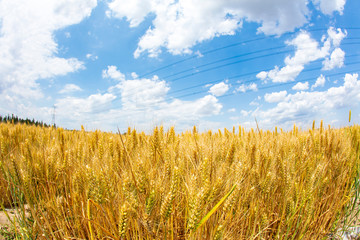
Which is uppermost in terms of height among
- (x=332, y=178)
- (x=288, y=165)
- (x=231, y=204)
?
(x=288, y=165)

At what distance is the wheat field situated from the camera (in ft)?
3.92

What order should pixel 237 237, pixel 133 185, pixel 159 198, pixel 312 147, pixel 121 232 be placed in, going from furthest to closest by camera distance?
pixel 312 147, pixel 237 237, pixel 159 198, pixel 133 185, pixel 121 232

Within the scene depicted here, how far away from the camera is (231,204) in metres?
1.24

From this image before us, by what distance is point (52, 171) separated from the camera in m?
1.95

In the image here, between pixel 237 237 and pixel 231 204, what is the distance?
48 cm

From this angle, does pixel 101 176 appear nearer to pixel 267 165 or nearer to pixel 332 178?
pixel 267 165

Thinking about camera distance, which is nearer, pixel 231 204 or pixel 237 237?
pixel 231 204

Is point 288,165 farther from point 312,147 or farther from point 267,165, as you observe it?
point 312,147

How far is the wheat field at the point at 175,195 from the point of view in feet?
3.92

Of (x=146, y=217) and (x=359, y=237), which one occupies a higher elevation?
(x=146, y=217)

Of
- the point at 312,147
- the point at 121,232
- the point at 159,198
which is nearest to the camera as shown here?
the point at 121,232

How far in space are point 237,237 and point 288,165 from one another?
80cm

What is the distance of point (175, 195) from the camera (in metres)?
1.04

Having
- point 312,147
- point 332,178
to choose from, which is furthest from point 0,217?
point 312,147
